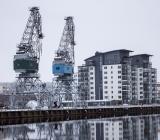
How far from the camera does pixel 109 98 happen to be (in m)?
186

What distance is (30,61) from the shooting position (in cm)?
13738

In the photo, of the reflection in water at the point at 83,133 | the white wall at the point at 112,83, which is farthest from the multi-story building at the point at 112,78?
the reflection in water at the point at 83,133

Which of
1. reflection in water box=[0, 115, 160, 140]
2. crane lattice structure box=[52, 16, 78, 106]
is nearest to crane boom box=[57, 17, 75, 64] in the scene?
crane lattice structure box=[52, 16, 78, 106]

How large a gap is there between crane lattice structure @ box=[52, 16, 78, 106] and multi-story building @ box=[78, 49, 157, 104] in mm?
27790

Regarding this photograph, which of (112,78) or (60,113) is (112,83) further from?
(60,113)

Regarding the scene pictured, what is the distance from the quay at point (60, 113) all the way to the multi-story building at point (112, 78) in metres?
28.1

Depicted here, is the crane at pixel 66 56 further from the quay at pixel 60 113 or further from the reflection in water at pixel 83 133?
the reflection in water at pixel 83 133

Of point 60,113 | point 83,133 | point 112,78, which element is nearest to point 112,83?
point 112,78

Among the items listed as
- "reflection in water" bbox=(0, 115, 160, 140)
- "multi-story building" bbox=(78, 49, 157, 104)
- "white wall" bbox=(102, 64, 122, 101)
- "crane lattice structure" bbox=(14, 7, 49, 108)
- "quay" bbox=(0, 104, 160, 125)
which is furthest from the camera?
"multi-story building" bbox=(78, 49, 157, 104)

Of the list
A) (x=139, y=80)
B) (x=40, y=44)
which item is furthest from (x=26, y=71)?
(x=139, y=80)

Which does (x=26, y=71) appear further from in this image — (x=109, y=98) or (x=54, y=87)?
(x=109, y=98)

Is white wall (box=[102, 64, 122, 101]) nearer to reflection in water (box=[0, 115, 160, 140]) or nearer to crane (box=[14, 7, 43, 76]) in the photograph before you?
crane (box=[14, 7, 43, 76])

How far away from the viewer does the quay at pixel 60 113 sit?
103625mm

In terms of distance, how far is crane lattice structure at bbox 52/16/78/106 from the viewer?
15800 centimetres
